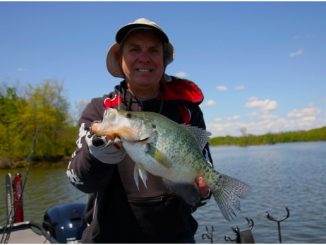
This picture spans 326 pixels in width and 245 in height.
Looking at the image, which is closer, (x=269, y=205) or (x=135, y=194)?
(x=135, y=194)

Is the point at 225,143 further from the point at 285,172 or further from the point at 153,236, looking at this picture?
the point at 153,236

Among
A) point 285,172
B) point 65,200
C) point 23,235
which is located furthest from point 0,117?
point 23,235

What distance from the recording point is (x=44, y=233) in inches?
220

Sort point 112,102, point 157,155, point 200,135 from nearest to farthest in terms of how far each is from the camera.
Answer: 1. point 157,155
2. point 200,135
3. point 112,102

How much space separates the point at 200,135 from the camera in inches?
118

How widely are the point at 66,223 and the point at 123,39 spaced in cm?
376

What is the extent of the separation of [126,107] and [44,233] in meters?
3.32

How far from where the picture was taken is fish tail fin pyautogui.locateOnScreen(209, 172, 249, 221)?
9.29 feet

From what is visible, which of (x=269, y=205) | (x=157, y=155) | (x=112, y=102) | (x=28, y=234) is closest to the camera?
(x=157, y=155)

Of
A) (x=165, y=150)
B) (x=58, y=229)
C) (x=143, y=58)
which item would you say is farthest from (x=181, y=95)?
(x=58, y=229)

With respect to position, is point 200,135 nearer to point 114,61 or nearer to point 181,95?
point 181,95

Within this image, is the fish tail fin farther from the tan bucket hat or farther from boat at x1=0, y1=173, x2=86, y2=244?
boat at x1=0, y1=173, x2=86, y2=244

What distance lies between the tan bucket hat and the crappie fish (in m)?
0.87

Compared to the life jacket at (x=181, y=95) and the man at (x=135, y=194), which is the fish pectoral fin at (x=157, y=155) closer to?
the man at (x=135, y=194)
